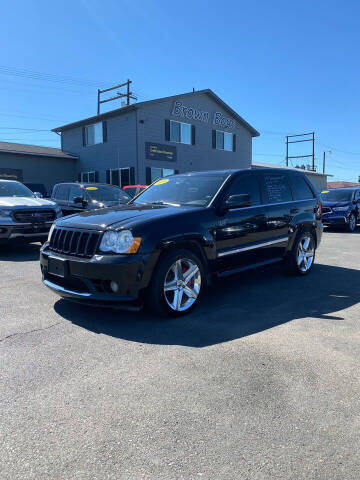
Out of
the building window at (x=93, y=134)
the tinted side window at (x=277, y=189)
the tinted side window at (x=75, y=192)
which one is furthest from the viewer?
the building window at (x=93, y=134)

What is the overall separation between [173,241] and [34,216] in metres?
5.36

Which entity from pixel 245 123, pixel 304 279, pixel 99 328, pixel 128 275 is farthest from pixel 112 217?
pixel 245 123

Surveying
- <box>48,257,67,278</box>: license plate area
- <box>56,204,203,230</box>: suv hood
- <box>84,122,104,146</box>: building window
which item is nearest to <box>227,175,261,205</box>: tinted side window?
<box>56,204,203,230</box>: suv hood

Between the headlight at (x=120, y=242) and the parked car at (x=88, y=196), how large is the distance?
6210 millimetres

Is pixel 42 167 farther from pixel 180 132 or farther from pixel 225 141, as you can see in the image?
pixel 225 141

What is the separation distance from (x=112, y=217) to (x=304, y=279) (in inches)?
136

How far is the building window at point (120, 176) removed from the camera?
22.7 m

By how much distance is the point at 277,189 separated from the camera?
5.85m

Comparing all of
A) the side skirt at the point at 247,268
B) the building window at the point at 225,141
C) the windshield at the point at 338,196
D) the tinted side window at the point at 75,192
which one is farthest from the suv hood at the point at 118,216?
the building window at the point at 225,141

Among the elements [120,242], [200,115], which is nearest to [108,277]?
[120,242]

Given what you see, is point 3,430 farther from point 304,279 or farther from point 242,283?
point 304,279

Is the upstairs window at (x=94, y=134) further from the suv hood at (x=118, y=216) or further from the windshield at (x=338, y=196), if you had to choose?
the suv hood at (x=118, y=216)

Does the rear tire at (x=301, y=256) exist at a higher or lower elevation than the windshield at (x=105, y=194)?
lower

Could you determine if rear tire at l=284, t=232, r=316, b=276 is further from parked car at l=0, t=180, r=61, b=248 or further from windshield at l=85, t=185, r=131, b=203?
windshield at l=85, t=185, r=131, b=203
